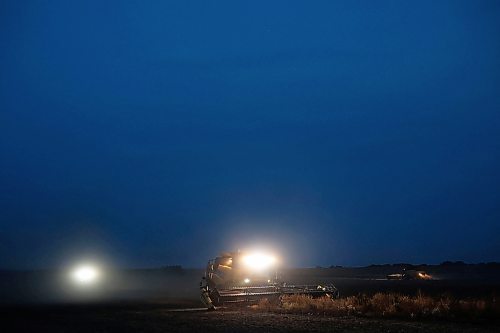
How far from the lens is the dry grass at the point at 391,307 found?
28.6 meters

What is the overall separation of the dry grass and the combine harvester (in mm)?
1295

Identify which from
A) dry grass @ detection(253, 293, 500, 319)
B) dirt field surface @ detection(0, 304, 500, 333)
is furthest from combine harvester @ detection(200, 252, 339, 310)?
dirt field surface @ detection(0, 304, 500, 333)

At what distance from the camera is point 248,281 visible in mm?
41875

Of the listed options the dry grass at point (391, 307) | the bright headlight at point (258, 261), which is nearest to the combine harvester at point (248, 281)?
the bright headlight at point (258, 261)

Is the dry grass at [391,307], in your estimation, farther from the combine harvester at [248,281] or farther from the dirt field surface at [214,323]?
the dirt field surface at [214,323]

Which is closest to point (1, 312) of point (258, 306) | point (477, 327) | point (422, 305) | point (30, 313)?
point (30, 313)

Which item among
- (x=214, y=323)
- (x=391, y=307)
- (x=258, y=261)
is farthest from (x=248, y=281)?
(x=214, y=323)

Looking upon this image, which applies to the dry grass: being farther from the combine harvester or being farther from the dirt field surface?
the dirt field surface

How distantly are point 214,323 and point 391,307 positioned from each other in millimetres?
9325

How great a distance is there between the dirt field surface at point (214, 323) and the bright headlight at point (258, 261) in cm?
767

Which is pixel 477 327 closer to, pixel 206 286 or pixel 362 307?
pixel 362 307

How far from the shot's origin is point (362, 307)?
1253 inches

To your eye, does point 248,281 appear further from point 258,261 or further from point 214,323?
point 214,323

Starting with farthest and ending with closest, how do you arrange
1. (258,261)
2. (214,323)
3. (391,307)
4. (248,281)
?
(248,281), (258,261), (391,307), (214,323)
